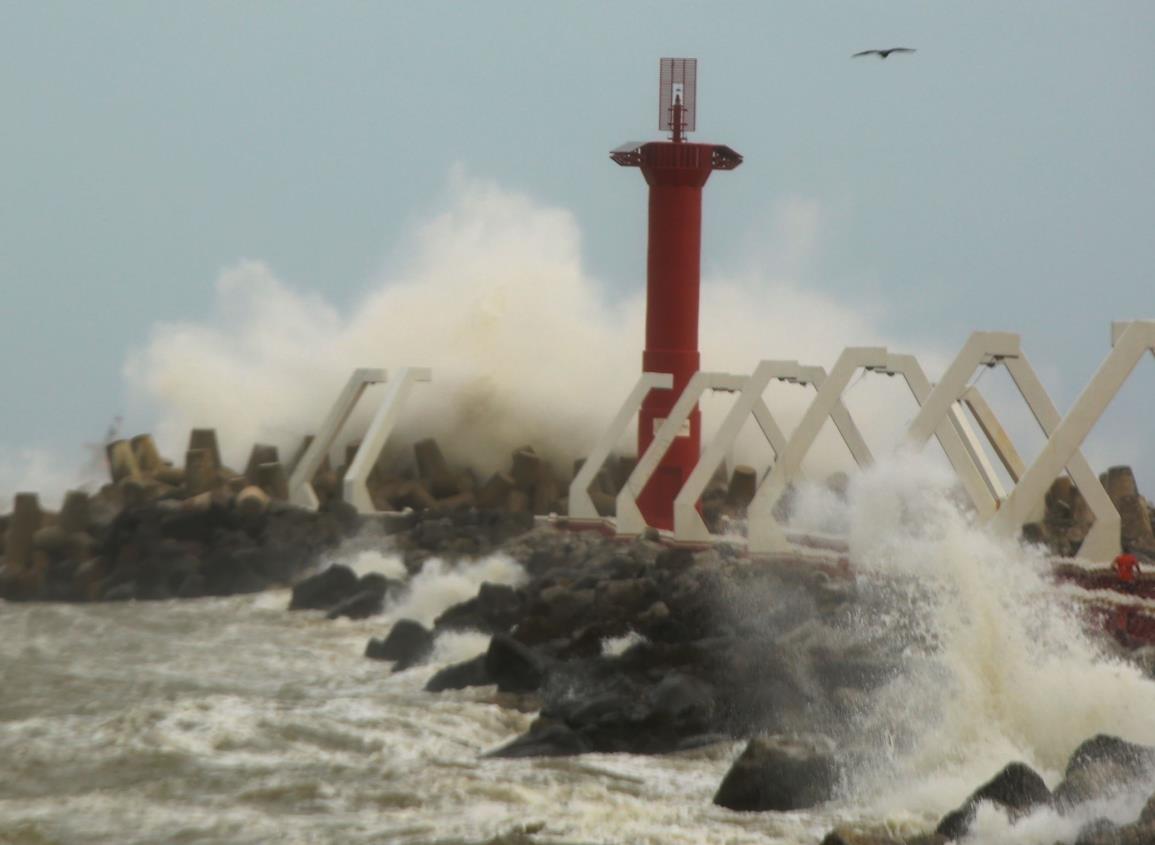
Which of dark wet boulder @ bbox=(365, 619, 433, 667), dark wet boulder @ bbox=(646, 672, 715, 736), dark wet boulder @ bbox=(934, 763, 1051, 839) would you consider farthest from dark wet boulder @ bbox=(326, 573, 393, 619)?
dark wet boulder @ bbox=(934, 763, 1051, 839)

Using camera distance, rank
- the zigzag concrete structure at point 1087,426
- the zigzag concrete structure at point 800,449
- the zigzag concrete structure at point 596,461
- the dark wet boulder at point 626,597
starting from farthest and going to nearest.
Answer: the zigzag concrete structure at point 596,461, the zigzag concrete structure at point 800,449, the dark wet boulder at point 626,597, the zigzag concrete structure at point 1087,426

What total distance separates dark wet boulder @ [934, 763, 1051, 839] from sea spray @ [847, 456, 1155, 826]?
2.20ft

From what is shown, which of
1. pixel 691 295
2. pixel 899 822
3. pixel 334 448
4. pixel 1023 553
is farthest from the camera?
pixel 334 448

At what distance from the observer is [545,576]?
15.0m

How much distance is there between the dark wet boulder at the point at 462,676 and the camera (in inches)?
499

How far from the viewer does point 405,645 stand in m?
14.1

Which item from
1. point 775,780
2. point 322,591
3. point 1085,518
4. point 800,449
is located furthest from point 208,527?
point 775,780

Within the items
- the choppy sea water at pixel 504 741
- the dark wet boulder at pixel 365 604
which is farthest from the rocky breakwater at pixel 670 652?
the dark wet boulder at pixel 365 604

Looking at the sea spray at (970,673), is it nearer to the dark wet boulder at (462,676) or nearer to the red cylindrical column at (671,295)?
the dark wet boulder at (462,676)

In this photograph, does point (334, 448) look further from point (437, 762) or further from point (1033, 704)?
point (1033, 704)

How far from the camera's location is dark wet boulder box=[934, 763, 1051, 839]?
8.20m

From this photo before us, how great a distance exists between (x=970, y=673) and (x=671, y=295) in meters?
8.80

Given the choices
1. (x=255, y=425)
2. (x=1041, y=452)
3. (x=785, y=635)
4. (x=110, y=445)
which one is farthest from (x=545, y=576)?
(x=255, y=425)

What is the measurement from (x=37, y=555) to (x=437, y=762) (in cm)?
946
